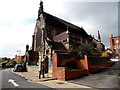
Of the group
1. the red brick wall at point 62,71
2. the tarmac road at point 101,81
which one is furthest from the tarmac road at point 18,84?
the tarmac road at point 101,81

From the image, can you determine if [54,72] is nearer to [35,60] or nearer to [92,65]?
[92,65]

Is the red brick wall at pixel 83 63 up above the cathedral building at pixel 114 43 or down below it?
below

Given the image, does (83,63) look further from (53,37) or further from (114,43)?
(114,43)

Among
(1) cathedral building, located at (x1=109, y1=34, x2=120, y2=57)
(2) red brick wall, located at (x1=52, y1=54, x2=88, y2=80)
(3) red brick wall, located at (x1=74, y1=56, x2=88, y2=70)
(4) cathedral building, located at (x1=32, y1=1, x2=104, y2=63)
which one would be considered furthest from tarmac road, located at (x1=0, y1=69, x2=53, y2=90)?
(1) cathedral building, located at (x1=109, y1=34, x2=120, y2=57)

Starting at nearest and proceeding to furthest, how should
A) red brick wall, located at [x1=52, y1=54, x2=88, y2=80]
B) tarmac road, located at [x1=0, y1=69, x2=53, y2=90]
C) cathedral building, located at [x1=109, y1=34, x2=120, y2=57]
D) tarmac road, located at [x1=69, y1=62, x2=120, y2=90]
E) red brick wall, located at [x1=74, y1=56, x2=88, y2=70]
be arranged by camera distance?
tarmac road, located at [x1=69, y1=62, x2=120, y2=90]
tarmac road, located at [x1=0, y1=69, x2=53, y2=90]
red brick wall, located at [x1=52, y1=54, x2=88, y2=80]
red brick wall, located at [x1=74, y1=56, x2=88, y2=70]
cathedral building, located at [x1=109, y1=34, x2=120, y2=57]

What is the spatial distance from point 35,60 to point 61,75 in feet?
53.3

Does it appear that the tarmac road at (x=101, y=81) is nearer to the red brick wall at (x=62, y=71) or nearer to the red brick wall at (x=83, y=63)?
the red brick wall at (x=62, y=71)

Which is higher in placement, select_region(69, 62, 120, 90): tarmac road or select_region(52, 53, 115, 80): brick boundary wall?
select_region(52, 53, 115, 80): brick boundary wall

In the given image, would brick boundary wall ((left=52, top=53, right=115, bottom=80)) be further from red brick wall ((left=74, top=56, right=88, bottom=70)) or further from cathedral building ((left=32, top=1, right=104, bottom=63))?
cathedral building ((left=32, top=1, right=104, bottom=63))

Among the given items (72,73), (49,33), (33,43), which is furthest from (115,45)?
(72,73)

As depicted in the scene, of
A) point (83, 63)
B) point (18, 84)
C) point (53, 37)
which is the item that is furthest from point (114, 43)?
point (18, 84)

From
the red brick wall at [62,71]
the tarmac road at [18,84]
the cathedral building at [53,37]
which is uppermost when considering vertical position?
the cathedral building at [53,37]

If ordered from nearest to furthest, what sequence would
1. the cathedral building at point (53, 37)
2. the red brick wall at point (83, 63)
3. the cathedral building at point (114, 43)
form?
the red brick wall at point (83, 63), the cathedral building at point (53, 37), the cathedral building at point (114, 43)

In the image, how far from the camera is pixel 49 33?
28625 millimetres
